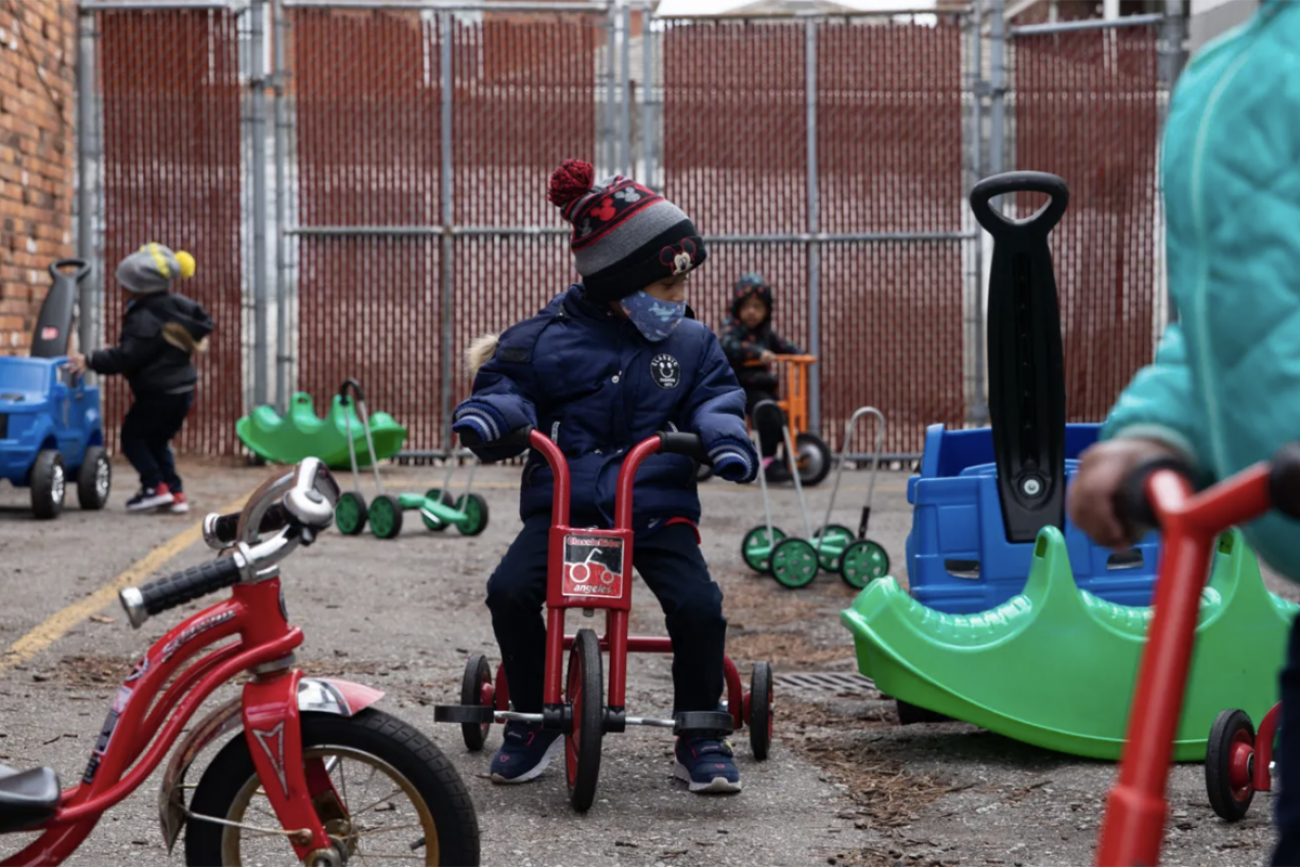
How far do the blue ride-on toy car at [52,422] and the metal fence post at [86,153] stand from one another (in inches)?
128

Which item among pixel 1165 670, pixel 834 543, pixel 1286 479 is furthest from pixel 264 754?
pixel 834 543

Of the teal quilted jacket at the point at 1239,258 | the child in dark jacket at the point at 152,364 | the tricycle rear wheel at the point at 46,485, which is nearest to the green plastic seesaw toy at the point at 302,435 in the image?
the child in dark jacket at the point at 152,364

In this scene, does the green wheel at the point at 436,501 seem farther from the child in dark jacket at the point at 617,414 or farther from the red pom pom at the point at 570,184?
the red pom pom at the point at 570,184

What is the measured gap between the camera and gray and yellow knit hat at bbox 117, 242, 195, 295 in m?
10.9

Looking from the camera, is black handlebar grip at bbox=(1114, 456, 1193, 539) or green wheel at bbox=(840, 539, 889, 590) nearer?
black handlebar grip at bbox=(1114, 456, 1193, 539)

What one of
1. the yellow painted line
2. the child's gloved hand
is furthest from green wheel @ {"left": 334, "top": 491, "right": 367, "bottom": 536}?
the child's gloved hand

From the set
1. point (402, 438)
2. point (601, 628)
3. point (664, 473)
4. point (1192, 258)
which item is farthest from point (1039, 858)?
point (402, 438)

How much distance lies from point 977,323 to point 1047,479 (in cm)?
962

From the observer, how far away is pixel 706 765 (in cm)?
460

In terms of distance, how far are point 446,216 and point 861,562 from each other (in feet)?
24.3

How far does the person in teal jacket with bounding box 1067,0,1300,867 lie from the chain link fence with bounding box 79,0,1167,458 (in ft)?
41.9

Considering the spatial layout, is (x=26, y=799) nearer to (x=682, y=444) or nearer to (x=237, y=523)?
(x=237, y=523)

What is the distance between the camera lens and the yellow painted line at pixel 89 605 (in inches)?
247

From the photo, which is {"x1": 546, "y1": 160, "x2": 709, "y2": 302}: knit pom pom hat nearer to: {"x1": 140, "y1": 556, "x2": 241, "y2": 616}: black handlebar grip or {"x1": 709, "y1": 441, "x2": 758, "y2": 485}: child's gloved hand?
{"x1": 709, "y1": 441, "x2": 758, "y2": 485}: child's gloved hand
